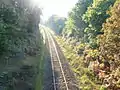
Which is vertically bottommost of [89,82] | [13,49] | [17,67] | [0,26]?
[89,82]

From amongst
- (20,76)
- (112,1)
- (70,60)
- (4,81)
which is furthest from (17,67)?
(112,1)

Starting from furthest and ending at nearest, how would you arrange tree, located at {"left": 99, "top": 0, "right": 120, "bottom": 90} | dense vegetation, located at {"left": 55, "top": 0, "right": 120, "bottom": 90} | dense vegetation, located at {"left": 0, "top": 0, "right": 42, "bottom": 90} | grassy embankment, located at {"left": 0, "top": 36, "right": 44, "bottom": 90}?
dense vegetation, located at {"left": 55, "top": 0, "right": 120, "bottom": 90}
tree, located at {"left": 99, "top": 0, "right": 120, "bottom": 90}
grassy embankment, located at {"left": 0, "top": 36, "right": 44, "bottom": 90}
dense vegetation, located at {"left": 0, "top": 0, "right": 42, "bottom": 90}

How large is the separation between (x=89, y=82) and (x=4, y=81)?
1127 cm

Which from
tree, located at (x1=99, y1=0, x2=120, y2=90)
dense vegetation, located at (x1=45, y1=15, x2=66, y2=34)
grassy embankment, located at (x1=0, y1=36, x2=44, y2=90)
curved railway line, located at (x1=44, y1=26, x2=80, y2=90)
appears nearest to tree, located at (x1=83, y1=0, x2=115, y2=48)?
curved railway line, located at (x1=44, y1=26, x2=80, y2=90)

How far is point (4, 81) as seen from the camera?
891 inches

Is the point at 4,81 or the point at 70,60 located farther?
the point at 70,60

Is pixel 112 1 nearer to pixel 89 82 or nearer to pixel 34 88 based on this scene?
pixel 89 82

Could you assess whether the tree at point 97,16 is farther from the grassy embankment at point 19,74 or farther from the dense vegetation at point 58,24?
the dense vegetation at point 58,24

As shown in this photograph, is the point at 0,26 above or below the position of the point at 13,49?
above

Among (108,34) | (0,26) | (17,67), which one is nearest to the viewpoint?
(0,26)

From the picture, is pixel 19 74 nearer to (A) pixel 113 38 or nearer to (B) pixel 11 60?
(B) pixel 11 60

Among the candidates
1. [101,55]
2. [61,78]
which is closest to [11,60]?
[61,78]

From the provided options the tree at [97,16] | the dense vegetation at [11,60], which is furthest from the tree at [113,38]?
the tree at [97,16]

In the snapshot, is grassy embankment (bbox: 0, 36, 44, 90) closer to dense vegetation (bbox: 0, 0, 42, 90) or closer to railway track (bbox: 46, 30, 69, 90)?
dense vegetation (bbox: 0, 0, 42, 90)
